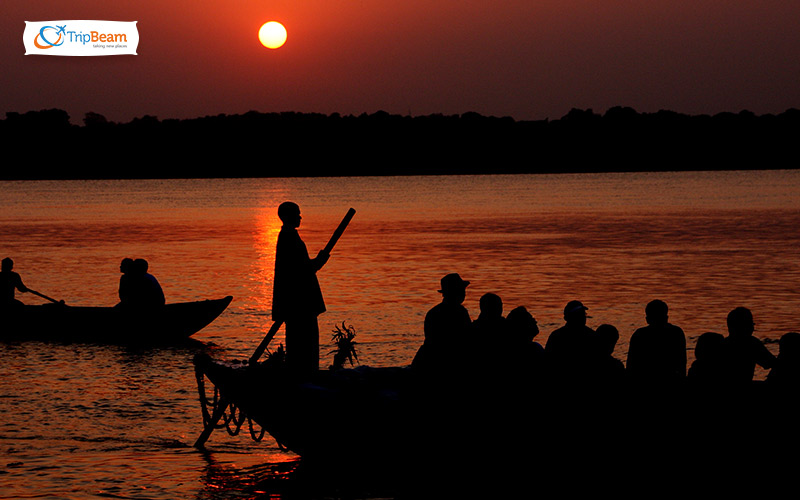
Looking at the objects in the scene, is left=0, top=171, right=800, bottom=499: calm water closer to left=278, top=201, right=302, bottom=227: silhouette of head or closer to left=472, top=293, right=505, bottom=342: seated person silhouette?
left=472, top=293, right=505, bottom=342: seated person silhouette

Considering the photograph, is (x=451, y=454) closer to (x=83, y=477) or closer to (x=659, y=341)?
(x=659, y=341)

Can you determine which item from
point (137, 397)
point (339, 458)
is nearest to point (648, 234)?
point (137, 397)

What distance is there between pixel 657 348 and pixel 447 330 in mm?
2121

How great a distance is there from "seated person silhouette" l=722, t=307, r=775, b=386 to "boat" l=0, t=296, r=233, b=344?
14.4 m

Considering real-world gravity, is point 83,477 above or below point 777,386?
below

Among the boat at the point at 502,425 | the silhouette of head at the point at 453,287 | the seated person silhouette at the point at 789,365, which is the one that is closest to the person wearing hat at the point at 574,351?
the boat at the point at 502,425

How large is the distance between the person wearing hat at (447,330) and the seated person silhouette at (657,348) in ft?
5.68

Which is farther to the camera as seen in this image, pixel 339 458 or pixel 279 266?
pixel 279 266

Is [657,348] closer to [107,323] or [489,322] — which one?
[489,322]

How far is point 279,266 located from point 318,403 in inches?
72.9

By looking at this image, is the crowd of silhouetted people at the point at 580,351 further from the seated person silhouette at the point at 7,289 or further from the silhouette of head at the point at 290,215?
the seated person silhouette at the point at 7,289

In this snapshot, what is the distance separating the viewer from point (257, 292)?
1318 inches

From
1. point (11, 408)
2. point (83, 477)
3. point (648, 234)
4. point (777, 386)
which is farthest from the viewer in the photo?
point (648, 234)

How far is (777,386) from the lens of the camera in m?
9.83
